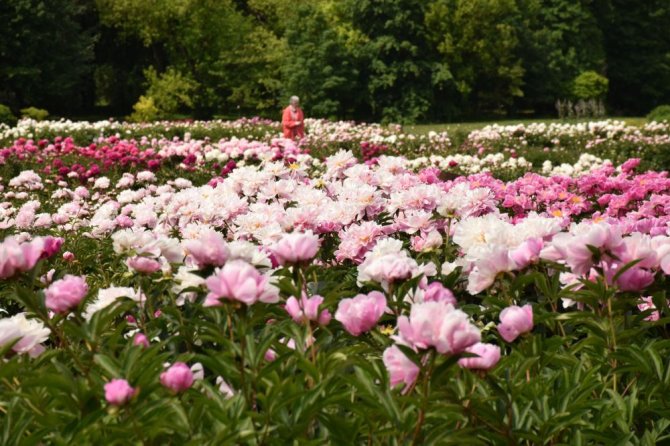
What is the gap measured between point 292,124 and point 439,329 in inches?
535

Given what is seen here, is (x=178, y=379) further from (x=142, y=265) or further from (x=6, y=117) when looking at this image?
(x=6, y=117)

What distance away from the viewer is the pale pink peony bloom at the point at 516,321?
5.46ft

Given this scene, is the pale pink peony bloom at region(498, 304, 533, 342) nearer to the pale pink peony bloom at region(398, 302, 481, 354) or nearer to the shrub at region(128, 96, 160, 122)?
the pale pink peony bloom at region(398, 302, 481, 354)

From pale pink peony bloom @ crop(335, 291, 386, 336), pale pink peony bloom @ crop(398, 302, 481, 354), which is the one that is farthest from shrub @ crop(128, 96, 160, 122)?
pale pink peony bloom @ crop(398, 302, 481, 354)

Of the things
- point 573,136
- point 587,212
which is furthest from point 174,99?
point 587,212

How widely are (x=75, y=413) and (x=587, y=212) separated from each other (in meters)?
4.20

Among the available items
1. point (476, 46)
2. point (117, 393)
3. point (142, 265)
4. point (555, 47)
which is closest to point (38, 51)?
point (476, 46)

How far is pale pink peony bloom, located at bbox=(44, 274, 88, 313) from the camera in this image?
5.28 feet

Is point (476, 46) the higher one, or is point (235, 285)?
point (235, 285)

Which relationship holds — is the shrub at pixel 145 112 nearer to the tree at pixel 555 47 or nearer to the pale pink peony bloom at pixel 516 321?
the tree at pixel 555 47

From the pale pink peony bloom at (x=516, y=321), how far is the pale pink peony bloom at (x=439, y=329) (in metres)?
0.45

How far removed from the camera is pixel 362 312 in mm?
1550

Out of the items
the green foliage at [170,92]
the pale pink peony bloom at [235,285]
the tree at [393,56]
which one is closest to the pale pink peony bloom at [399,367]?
the pale pink peony bloom at [235,285]

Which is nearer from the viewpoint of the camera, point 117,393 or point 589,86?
point 117,393
